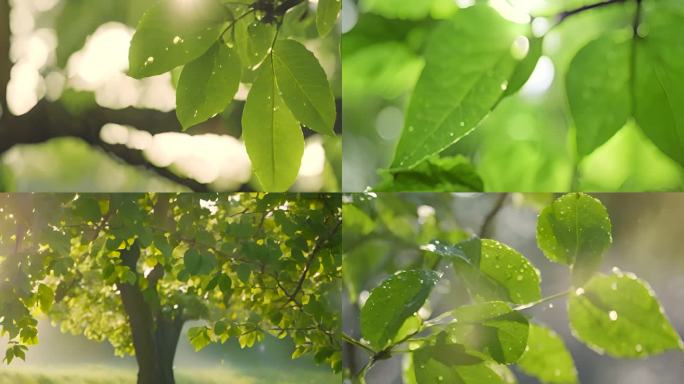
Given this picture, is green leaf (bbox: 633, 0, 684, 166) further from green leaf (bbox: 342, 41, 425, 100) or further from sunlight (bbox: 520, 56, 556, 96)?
green leaf (bbox: 342, 41, 425, 100)

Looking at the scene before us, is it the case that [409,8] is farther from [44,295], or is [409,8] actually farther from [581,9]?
[44,295]

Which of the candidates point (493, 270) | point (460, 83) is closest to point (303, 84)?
point (460, 83)

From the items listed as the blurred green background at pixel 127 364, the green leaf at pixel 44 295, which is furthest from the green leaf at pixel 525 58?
the green leaf at pixel 44 295

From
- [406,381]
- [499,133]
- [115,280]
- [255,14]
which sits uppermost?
[255,14]

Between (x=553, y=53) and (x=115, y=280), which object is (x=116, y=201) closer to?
(x=115, y=280)

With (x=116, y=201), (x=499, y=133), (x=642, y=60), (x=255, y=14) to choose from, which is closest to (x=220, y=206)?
(x=116, y=201)

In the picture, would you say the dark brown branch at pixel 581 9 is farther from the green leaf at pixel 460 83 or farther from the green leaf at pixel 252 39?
the green leaf at pixel 252 39
